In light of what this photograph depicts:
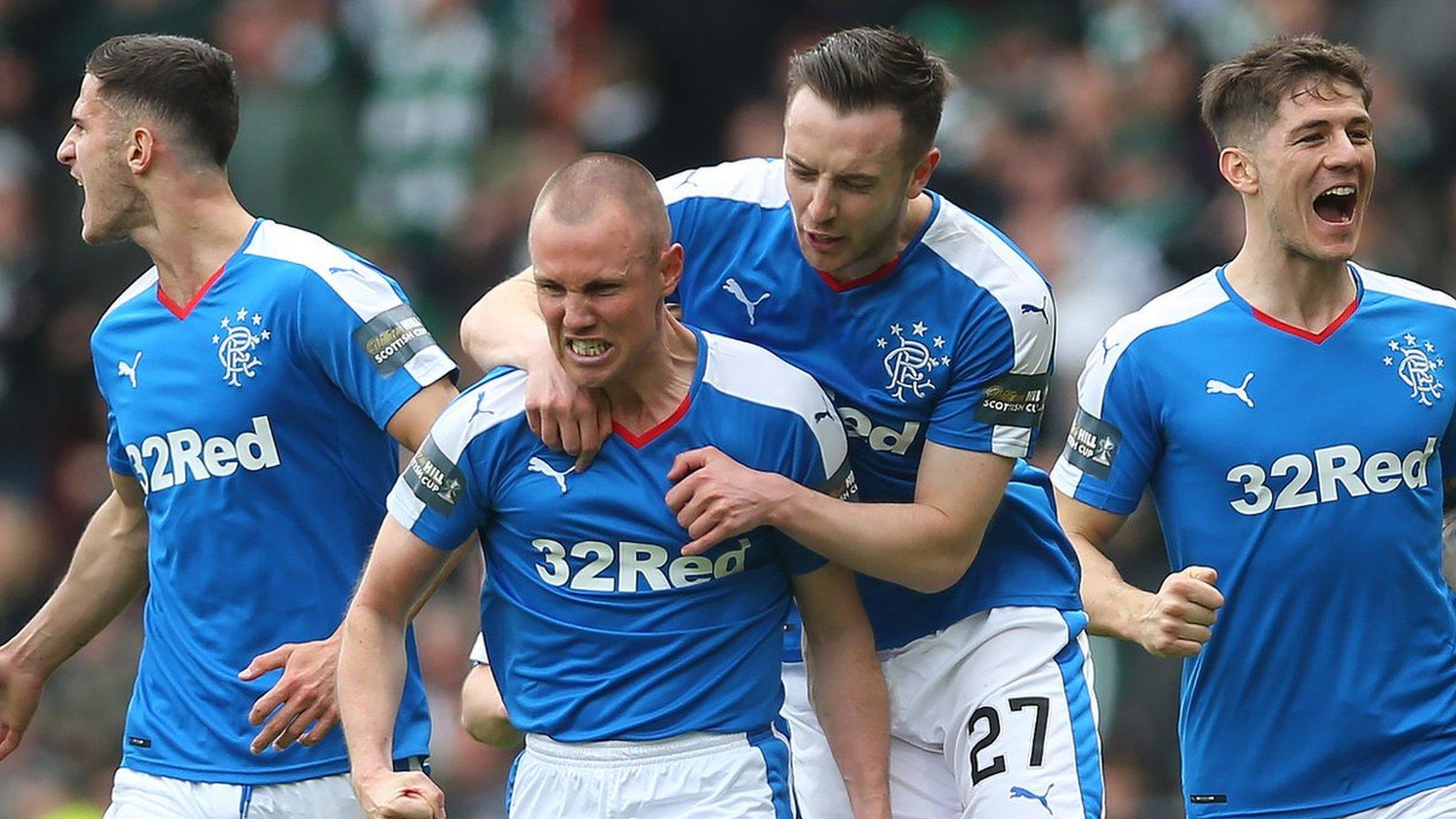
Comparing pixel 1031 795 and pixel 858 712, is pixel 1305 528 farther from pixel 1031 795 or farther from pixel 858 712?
pixel 858 712

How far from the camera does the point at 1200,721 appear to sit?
6.20 metres

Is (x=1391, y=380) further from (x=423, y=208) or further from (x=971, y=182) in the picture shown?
(x=423, y=208)

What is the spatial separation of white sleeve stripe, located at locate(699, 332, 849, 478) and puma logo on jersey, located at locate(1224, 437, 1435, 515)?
3.67 feet

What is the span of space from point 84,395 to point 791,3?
445 cm

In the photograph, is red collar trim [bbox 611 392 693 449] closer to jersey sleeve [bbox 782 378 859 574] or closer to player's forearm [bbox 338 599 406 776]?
jersey sleeve [bbox 782 378 859 574]

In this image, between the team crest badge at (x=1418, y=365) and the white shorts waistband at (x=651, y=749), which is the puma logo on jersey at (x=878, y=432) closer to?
the white shorts waistband at (x=651, y=749)

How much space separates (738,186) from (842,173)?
0.56m

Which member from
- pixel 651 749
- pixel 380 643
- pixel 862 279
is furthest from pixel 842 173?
pixel 380 643

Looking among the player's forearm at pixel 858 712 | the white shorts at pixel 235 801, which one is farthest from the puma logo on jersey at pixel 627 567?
the white shorts at pixel 235 801

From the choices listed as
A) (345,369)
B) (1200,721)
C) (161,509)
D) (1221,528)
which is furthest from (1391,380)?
(161,509)

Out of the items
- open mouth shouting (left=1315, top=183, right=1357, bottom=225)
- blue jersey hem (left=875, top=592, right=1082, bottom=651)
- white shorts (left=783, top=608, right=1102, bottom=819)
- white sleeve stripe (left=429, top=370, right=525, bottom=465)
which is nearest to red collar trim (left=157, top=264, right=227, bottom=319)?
white sleeve stripe (left=429, top=370, right=525, bottom=465)

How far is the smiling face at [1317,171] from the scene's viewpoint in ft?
20.0

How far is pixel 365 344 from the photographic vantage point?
6238mm

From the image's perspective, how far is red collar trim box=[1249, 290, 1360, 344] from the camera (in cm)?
617
